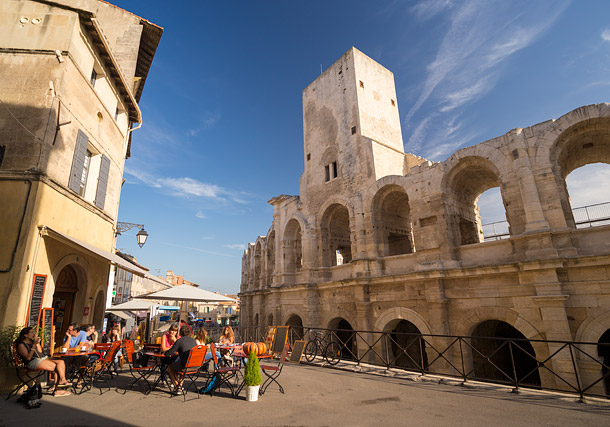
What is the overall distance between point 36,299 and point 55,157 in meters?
3.08

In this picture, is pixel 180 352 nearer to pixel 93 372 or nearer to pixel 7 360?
pixel 93 372

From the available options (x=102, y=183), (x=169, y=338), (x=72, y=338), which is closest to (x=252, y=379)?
(x=169, y=338)

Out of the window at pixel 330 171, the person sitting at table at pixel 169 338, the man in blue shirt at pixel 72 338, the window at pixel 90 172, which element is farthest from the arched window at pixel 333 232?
the man in blue shirt at pixel 72 338

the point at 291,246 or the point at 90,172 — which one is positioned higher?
the point at 90,172

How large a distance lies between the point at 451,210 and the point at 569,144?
433cm

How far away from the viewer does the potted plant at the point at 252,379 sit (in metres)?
5.42

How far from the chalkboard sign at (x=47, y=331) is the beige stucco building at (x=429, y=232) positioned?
9.61 meters

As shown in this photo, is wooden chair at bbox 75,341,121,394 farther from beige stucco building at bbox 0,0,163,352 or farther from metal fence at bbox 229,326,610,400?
metal fence at bbox 229,326,610,400

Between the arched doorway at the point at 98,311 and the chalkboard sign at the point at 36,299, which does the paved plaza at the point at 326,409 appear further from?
the arched doorway at the point at 98,311

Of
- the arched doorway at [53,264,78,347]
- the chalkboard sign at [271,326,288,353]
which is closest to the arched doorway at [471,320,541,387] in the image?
the chalkboard sign at [271,326,288,353]

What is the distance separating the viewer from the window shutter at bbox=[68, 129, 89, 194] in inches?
299

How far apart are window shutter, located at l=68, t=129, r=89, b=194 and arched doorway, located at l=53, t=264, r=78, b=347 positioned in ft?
7.23

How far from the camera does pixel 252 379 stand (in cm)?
544

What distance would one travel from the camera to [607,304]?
27.6ft
